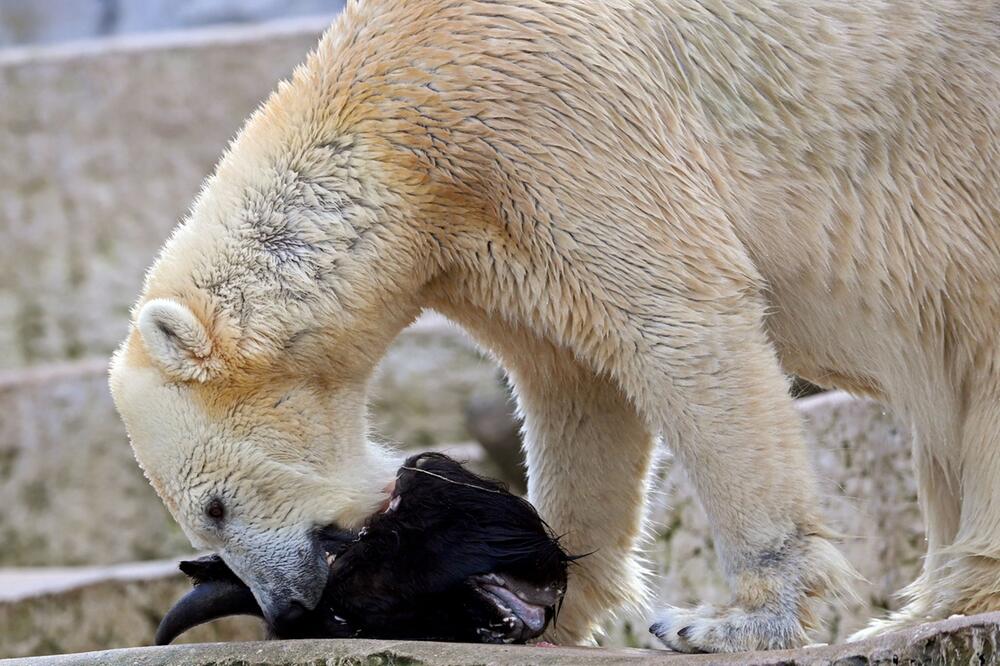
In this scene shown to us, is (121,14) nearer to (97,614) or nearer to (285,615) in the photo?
(97,614)

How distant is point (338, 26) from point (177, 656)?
1.59 metres

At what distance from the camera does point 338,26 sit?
3537mm

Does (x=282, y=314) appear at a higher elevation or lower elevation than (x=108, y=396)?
higher

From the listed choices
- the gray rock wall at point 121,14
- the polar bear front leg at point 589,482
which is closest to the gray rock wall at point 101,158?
the gray rock wall at point 121,14

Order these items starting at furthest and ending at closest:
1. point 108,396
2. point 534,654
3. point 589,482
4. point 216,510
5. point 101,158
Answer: point 101,158 → point 108,396 → point 589,482 → point 216,510 → point 534,654

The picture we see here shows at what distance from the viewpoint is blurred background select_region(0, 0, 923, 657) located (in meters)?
4.82

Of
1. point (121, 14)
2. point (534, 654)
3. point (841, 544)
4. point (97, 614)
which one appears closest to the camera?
point (534, 654)

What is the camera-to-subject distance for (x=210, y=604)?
3633 mm

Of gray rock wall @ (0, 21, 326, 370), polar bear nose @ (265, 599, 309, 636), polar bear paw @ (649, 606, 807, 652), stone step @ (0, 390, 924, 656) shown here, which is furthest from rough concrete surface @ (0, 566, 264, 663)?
gray rock wall @ (0, 21, 326, 370)

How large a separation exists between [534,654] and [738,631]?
1.75 feet

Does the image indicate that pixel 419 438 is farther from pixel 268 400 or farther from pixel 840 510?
pixel 268 400

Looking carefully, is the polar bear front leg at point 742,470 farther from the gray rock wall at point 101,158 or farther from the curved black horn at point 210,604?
the gray rock wall at point 101,158

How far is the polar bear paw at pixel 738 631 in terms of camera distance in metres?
3.13

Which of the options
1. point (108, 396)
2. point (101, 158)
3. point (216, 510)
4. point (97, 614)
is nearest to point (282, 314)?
point (216, 510)
